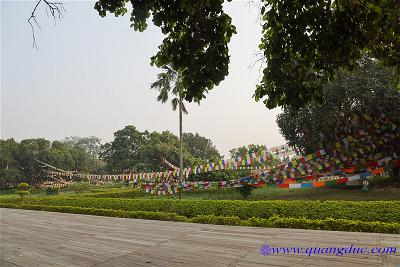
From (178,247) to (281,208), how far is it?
517cm

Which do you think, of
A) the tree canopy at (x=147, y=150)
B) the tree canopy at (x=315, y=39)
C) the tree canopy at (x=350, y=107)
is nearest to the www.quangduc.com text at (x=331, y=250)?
the tree canopy at (x=315, y=39)

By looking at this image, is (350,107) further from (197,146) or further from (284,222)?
(197,146)

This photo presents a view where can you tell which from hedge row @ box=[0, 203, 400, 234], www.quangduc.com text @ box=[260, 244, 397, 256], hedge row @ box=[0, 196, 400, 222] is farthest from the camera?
hedge row @ box=[0, 196, 400, 222]

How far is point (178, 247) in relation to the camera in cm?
729

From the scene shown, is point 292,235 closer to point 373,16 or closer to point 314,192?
point 373,16

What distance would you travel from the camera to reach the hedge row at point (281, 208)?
32.1 feet

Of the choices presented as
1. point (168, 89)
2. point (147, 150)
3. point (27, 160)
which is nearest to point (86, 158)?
point (27, 160)

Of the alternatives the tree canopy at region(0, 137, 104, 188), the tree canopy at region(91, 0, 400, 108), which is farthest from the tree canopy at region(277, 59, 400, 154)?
the tree canopy at region(0, 137, 104, 188)

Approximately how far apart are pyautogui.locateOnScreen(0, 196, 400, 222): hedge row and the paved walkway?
179 centimetres

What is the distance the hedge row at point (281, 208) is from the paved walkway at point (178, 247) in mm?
1790

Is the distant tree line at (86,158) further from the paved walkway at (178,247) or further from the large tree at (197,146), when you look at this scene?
the paved walkway at (178,247)

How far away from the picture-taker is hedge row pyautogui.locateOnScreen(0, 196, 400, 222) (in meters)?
9.79

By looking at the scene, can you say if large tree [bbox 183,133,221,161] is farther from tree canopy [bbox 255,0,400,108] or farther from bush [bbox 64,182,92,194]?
tree canopy [bbox 255,0,400,108]

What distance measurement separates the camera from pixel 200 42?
3939mm
